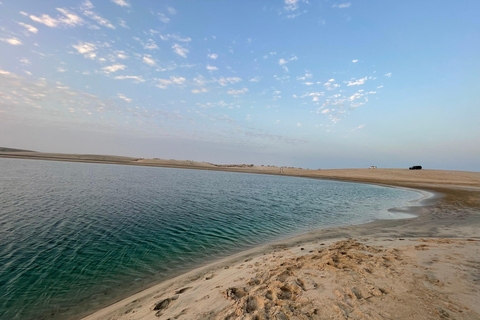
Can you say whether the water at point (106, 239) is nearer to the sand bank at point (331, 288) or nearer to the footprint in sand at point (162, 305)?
the sand bank at point (331, 288)

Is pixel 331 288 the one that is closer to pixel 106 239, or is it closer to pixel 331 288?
pixel 331 288

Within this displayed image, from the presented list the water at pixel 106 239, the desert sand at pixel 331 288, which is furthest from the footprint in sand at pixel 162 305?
the water at pixel 106 239

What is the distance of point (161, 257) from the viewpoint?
9500 mm

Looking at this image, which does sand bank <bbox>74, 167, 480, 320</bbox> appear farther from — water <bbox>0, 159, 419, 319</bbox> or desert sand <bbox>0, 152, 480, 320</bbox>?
water <bbox>0, 159, 419, 319</bbox>

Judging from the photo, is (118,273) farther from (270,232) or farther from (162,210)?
(162,210)

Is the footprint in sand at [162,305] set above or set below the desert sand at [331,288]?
below

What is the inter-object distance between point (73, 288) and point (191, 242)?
16.9 feet

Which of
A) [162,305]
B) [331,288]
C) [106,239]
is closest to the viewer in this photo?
[331,288]

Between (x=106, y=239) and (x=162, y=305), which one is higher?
(x=162, y=305)

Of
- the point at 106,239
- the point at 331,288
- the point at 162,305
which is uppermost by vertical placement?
the point at 331,288

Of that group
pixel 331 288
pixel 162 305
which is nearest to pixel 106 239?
pixel 162 305

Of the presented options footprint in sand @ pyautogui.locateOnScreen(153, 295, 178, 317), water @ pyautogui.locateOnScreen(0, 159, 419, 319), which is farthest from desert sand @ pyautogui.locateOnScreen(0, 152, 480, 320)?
water @ pyautogui.locateOnScreen(0, 159, 419, 319)

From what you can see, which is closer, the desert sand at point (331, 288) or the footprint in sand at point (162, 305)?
the desert sand at point (331, 288)

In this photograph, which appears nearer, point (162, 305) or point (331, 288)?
point (331, 288)
